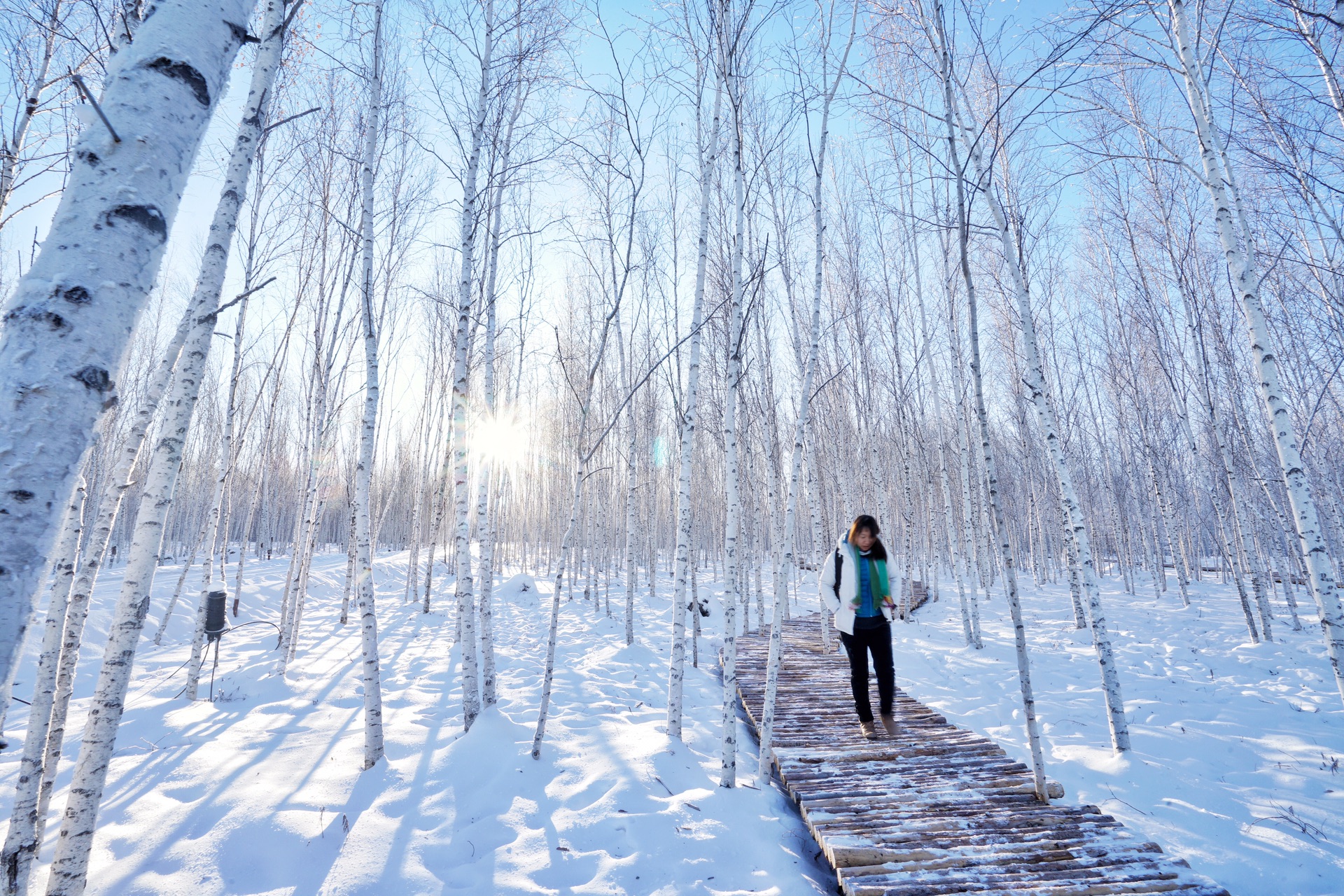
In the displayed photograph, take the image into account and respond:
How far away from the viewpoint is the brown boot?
4.05m

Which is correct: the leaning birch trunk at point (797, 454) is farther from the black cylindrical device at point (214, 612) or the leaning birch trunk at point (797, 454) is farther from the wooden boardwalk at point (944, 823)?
the black cylindrical device at point (214, 612)

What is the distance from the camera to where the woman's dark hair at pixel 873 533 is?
3.90 metres

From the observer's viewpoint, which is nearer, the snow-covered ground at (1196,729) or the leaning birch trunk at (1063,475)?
the snow-covered ground at (1196,729)

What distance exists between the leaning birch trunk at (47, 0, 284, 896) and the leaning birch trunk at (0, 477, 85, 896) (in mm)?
161

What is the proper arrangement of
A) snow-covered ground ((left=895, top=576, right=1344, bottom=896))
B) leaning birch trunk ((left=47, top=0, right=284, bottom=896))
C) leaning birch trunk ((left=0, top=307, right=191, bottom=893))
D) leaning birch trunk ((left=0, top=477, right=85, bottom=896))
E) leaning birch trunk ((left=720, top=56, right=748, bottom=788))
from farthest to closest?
leaning birch trunk ((left=720, top=56, right=748, bottom=788)) < snow-covered ground ((left=895, top=576, right=1344, bottom=896)) < leaning birch trunk ((left=0, top=307, right=191, bottom=893)) < leaning birch trunk ((left=47, top=0, right=284, bottom=896)) < leaning birch trunk ((left=0, top=477, right=85, bottom=896))

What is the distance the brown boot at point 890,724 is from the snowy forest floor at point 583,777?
1.08m

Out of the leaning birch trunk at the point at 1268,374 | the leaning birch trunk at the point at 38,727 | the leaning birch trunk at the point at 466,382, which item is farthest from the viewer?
Answer: the leaning birch trunk at the point at 466,382

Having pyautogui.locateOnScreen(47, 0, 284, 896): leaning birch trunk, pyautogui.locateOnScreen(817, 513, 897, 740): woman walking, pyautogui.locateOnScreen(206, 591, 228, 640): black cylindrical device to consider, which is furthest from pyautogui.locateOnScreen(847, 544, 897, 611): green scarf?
pyautogui.locateOnScreen(206, 591, 228, 640): black cylindrical device

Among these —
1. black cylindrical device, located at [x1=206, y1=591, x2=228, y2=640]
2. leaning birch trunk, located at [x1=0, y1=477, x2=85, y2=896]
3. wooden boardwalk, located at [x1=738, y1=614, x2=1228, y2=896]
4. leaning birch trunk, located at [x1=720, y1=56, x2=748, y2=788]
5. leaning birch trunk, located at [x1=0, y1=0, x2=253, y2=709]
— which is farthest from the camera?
black cylindrical device, located at [x1=206, y1=591, x2=228, y2=640]

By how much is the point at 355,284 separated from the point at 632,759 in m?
6.79

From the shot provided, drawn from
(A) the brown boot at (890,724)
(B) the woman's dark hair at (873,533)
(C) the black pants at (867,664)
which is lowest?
(A) the brown boot at (890,724)

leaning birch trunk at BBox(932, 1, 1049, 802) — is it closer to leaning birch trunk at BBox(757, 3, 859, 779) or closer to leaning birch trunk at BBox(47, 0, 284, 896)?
leaning birch trunk at BBox(757, 3, 859, 779)

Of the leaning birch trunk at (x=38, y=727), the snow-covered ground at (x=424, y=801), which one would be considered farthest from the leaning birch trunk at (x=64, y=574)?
the snow-covered ground at (x=424, y=801)

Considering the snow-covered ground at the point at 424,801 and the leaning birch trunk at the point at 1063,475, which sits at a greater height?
the leaning birch trunk at the point at 1063,475
